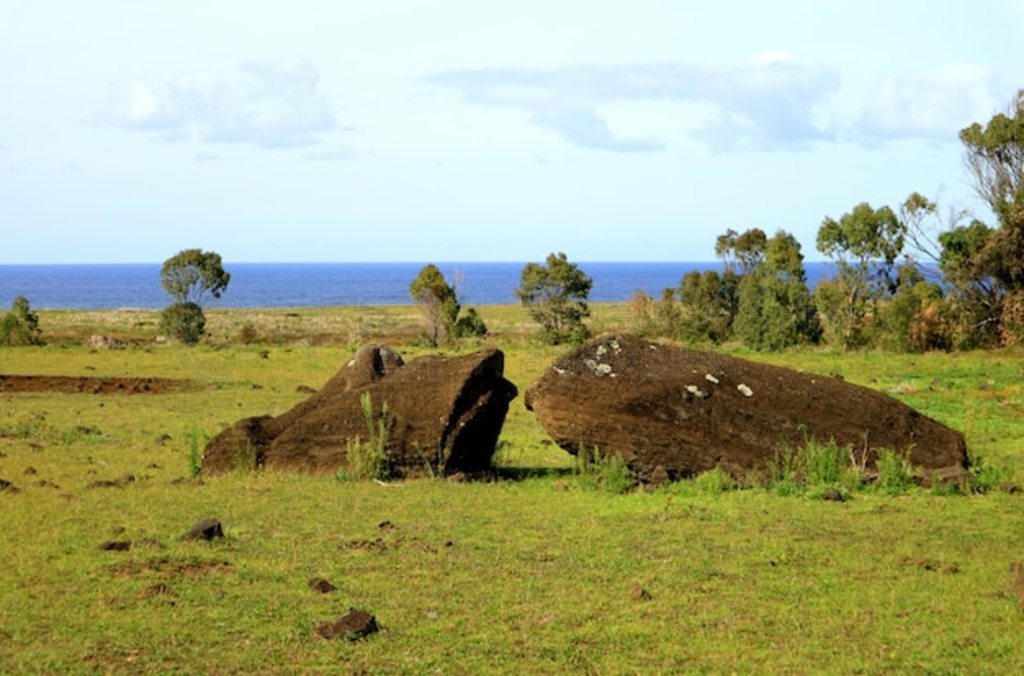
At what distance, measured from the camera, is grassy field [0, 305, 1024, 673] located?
8.34 meters

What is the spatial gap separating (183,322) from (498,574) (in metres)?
51.7

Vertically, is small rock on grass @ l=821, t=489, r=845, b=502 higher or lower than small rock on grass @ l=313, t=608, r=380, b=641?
lower

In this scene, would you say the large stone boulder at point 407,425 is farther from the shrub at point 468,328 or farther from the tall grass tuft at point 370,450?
the shrub at point 468,328

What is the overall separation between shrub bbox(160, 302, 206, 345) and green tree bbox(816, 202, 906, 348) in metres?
31.6

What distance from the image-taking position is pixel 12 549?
448 inches

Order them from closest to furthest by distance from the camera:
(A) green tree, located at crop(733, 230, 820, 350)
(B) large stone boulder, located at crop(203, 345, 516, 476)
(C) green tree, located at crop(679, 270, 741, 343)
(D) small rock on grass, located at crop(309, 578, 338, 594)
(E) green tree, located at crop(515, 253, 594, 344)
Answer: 1. (D) small rock on grass, located at crop(309, 578, 338, 594)
2. (B) large stone boulder, located at crop(203, 345, 516, 476)
3. (A) green tree, located at crop(733, 230, 820, 350)
4. (E) green tree, located at crop(515, 253, 594, 344)
5. (C) green tree, located at crop(679, 270, 741, 343)

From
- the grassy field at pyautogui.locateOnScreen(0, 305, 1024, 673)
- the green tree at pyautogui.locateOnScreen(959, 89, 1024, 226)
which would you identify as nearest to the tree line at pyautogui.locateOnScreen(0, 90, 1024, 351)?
the green tree at pyautogui.locateOnScreen(959, 89, 1024, 226)

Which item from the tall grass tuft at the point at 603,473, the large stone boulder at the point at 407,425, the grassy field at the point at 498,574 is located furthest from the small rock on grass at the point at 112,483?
the tall grass tuft at the point at 603,473

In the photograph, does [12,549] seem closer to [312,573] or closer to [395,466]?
[312,573]

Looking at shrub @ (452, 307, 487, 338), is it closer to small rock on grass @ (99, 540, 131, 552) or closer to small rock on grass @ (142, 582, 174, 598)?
small rock on grass @ (99, 540, 131, 552)

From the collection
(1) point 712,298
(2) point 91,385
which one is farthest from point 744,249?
(2) point 91,385

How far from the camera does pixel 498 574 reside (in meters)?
10.5

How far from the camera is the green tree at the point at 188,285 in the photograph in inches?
2331

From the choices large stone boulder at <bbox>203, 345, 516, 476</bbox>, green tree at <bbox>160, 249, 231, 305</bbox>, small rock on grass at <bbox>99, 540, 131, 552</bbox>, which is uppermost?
green tree at <bbox>160, 249, 231, 305</bbox>
